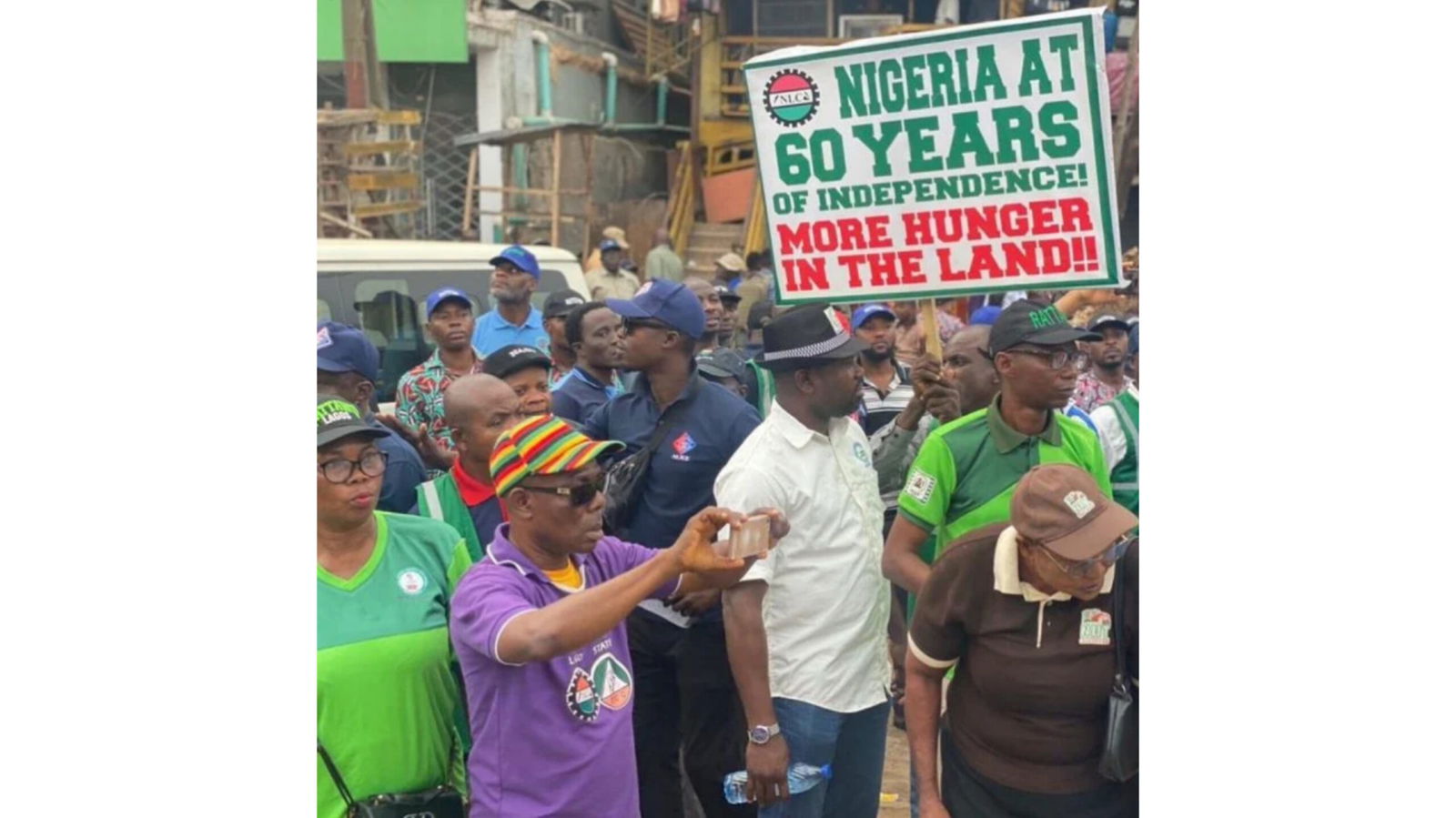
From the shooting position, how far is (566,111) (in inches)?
857

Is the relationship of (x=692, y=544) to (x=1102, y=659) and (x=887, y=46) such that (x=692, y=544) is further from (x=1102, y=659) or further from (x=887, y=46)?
(x=887, y=46)

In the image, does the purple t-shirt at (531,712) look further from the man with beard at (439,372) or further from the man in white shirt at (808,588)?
the man with beard at (439,372)

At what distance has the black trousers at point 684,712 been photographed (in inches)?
192

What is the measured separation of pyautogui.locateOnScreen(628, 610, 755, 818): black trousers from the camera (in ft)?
16.0

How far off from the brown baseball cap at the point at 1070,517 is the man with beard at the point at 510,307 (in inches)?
200

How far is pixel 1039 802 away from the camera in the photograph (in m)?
3.67

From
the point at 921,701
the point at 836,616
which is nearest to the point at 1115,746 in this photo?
the point at 921,701

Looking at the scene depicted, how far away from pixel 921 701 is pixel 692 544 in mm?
1026

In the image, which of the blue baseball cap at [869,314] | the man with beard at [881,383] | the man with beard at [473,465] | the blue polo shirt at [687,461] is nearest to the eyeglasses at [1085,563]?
the blue polo shirt at [687,461]

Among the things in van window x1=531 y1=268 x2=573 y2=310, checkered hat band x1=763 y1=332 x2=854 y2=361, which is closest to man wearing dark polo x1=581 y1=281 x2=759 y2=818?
checkered hat band x1=763 y1=332 x2=854 y2=361

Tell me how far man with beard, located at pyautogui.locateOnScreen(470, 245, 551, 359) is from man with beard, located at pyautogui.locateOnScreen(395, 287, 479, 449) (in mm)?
1019

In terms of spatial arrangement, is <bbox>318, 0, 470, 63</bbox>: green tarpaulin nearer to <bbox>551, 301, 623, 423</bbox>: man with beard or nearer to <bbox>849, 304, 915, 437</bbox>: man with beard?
<bbox>849, 304, 915, 437</bbox>: man with beard

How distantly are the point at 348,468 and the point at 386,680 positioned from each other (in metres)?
0.50

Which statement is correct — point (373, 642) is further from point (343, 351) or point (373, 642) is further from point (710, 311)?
point (710, 311)
